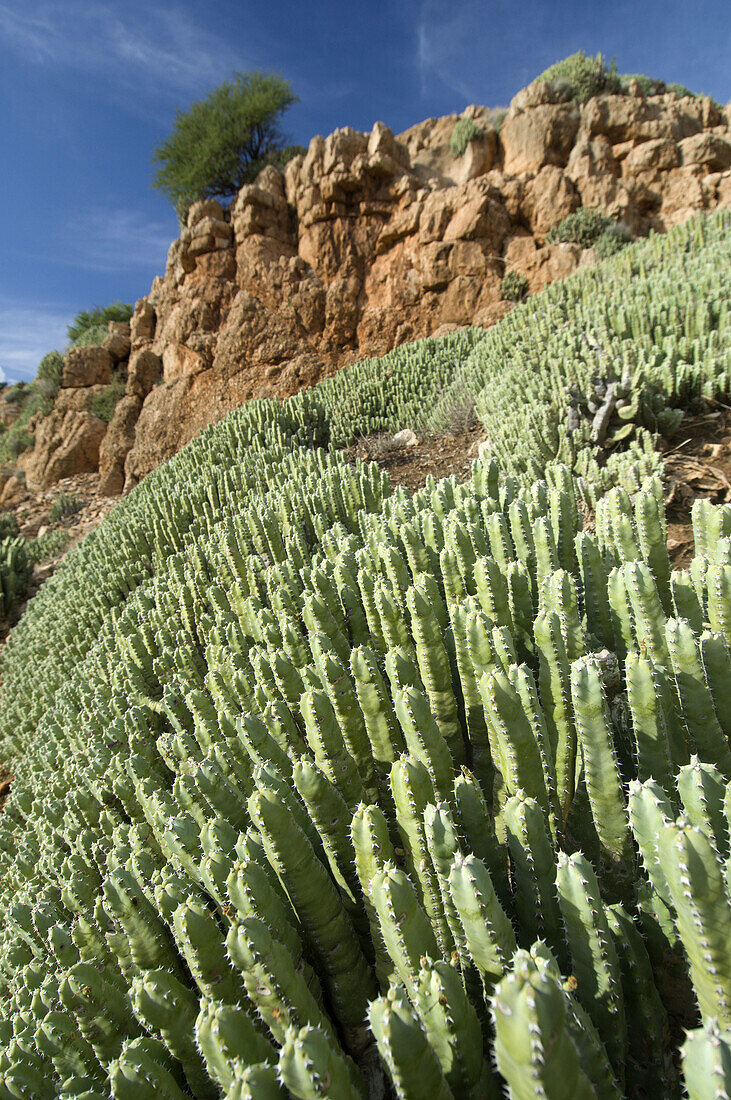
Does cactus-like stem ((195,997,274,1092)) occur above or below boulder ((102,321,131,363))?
below

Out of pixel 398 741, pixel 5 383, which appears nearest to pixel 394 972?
pixel 398 741

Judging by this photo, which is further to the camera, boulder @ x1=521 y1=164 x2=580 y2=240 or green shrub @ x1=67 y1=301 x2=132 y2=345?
green shrub @ x1=67 y1=301 x2=132 y2=345

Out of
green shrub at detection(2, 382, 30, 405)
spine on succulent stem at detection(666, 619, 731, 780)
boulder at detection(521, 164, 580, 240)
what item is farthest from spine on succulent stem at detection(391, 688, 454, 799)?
green shrub at detection(2, 382, 30, 405)

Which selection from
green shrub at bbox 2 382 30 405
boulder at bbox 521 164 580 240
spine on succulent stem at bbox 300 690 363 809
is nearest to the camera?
spine on succulent stem at bbox 300 690 363 809

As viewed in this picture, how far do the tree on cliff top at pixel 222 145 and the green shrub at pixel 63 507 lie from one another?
11609mm

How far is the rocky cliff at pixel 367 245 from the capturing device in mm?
16375

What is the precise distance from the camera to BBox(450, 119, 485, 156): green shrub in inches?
720

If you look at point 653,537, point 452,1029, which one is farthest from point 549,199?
point 452,1029

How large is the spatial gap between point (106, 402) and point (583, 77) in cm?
1946

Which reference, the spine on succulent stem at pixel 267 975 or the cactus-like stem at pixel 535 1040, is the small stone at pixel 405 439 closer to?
the spine on succulent stem at pixel 267 975

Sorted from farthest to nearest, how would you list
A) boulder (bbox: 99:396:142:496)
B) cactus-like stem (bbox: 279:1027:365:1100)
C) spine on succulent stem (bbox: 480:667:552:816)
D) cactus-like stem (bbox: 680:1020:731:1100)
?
boulder (bbox: 99:396:142:496)
spine on succulent stem (bbox: 480:667:552:816)
cactus-like stem (bbox: 279:1027:365:1100)
cactus-like stem (bbox: 680:1020:731:1100)

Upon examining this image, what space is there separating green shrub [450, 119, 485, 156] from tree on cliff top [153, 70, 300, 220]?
5724mm

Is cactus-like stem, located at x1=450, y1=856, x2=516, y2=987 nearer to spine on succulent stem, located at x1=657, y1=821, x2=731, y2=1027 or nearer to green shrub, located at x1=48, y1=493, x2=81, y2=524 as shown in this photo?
spine on succulent stem, located at x1=657, y1=821, x2=731, y2=1027

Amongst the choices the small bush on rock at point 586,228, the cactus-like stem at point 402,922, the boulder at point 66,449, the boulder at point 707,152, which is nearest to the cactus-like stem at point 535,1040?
the cactus-like stem at point 402,922
